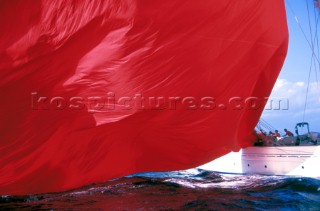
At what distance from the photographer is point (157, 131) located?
7062mm

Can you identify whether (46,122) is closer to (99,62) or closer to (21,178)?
(21,178)

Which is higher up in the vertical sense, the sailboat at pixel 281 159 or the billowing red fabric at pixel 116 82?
the billowing red fabric at pixel 116 82

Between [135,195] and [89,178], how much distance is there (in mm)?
1456

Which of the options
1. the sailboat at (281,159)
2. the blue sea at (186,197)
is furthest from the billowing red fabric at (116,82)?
the sailboat at (281,159)

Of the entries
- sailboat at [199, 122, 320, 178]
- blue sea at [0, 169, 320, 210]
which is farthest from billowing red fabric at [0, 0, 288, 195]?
sailboat at [199, 122, 320, 178]

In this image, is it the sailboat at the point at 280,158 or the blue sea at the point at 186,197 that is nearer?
the blue sea at the point at 186,197

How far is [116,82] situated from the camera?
6.12m

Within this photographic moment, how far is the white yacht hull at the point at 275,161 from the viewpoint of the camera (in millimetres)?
8906

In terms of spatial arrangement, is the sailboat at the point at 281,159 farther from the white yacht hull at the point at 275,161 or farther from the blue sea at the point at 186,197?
the blue sea at the point at 186,197

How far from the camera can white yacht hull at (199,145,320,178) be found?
891cm

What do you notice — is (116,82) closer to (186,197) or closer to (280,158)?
(186,197)

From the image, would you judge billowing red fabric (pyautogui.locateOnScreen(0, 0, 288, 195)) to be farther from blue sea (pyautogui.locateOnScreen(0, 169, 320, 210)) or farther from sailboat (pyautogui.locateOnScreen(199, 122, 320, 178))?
sailboat (pyautogui.locateOnScreen(199, 122, 320, 178))

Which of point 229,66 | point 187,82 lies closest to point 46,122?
point 187,82

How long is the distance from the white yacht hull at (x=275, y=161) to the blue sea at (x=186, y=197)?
44cm
